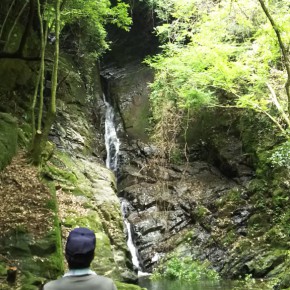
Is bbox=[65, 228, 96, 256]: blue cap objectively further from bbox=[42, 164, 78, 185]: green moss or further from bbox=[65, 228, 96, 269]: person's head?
bbox=[42, 164, 78, 185]: green moss

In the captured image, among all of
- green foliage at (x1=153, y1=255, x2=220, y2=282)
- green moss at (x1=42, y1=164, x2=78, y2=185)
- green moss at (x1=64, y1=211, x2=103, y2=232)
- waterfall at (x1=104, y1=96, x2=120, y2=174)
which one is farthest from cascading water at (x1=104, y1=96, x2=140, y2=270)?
green moss at (x1=64, y1=211, x2=103, y2=232)

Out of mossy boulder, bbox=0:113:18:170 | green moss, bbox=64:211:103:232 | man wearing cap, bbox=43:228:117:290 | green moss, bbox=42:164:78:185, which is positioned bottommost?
green moss, bbox=64:211:103:232

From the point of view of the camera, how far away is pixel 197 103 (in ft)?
53.2

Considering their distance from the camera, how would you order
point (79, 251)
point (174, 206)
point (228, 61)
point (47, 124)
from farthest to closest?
point (174, 206) < point (228, 61) < point (47, 124) < point (79, 251)

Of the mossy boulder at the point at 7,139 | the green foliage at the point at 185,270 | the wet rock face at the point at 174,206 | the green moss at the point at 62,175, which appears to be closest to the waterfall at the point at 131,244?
the wet rock face at the point at 174,206

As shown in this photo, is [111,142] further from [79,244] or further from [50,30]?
[79,244]

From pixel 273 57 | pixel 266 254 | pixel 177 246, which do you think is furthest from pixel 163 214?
pixel 273 57

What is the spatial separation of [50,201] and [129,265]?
14.0 ft

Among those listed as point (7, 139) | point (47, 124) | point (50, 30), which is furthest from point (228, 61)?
point (7, 139)

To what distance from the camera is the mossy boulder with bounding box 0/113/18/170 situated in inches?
374

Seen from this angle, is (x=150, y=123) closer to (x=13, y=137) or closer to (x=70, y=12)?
(x=70, y=12)

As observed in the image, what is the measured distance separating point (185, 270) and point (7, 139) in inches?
302

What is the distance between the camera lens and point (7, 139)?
387 inches

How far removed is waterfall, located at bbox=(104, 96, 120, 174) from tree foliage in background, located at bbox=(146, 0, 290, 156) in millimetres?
2312
